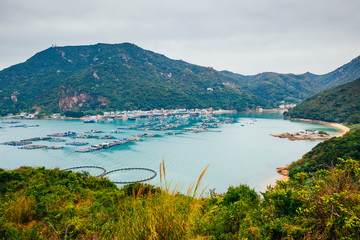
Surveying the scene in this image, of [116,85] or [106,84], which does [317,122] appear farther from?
[106,84]

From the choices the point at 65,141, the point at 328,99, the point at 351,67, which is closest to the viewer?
the point at 65,141

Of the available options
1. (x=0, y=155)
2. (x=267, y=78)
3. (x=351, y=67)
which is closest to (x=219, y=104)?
(x=0, y=155)

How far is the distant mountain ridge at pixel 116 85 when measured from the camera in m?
79.3

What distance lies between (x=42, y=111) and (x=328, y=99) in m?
91.8

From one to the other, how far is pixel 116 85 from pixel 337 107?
271ft

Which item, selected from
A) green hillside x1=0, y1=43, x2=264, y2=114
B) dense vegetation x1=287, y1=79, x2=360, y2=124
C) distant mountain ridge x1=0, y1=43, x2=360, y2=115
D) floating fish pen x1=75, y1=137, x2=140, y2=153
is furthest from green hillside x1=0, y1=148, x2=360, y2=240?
green hillside x1=0, y1=43, x2=264, y2=114

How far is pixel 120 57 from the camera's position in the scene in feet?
378

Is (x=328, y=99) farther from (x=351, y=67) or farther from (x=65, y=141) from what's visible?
(x=351, y=67)

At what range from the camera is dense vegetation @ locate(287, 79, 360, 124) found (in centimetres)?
4504

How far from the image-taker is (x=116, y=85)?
90812 millimetres

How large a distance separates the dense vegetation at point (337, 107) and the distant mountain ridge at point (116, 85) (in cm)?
3346

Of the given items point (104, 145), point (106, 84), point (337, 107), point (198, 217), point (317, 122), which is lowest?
point (104, 145)

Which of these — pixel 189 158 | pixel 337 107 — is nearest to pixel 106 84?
pixel 189 158

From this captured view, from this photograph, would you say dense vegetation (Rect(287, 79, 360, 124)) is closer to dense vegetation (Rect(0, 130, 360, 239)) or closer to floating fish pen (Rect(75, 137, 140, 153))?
floating fish pen (Rect(75, 137, 140, 153))
